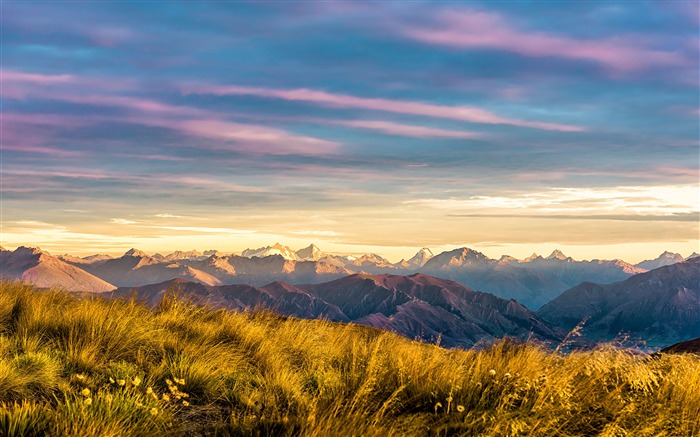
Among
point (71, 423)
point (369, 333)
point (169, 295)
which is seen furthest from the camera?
point (369, 333)

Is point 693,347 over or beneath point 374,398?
beneath

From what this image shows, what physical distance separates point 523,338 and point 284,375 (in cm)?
623

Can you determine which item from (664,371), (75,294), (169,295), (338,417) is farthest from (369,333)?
(338,417)

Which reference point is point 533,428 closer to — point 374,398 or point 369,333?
point 374,398

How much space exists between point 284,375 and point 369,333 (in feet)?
38.9

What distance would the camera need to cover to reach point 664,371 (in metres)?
11.1

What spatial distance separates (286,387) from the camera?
892 centimetres

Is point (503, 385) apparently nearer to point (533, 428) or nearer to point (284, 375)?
point (533, 428)

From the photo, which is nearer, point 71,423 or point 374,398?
point 71,423

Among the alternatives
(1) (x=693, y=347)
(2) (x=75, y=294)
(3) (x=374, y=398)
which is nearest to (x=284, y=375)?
(3) (x=374, y=398)

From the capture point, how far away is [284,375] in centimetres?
927

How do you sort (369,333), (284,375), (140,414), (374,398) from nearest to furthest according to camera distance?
(140,414), (374,398), (284,375), (369,333)

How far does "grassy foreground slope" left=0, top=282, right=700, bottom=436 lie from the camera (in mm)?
6723

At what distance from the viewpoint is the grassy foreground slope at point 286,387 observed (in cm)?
672
